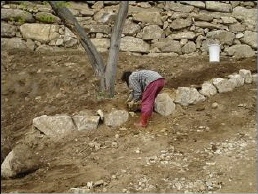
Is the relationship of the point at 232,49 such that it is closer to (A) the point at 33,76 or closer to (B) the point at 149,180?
(A) the point at 33,76

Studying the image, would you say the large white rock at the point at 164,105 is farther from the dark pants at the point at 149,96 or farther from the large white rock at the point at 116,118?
the large white rock at the point at 116,118

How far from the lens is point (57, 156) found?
6.09 m

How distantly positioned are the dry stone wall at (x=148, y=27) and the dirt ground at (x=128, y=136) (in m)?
0.45

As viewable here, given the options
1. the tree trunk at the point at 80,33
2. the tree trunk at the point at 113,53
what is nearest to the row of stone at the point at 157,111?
the tree trunk at the point at 113,53

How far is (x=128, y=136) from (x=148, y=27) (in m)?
3.74

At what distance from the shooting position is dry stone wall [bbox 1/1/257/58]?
9.46 meters

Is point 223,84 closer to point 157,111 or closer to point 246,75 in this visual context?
point 246,75

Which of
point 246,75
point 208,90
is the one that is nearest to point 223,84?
point 208,90

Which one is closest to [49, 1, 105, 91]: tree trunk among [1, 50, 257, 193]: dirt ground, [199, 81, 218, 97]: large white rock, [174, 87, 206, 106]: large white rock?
[1, 50, 257, 193]: dirt ground

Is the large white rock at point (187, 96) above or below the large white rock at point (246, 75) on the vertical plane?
below

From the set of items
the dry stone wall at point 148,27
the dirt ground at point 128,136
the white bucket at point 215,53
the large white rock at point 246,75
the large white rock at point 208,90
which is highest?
the dry stone wall at point 148,27

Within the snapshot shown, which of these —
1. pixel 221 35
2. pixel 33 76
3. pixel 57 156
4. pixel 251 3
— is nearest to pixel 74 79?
pixel 33 76

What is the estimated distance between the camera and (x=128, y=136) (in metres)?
6.45

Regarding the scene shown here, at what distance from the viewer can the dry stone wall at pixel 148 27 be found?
9461 millimetres
